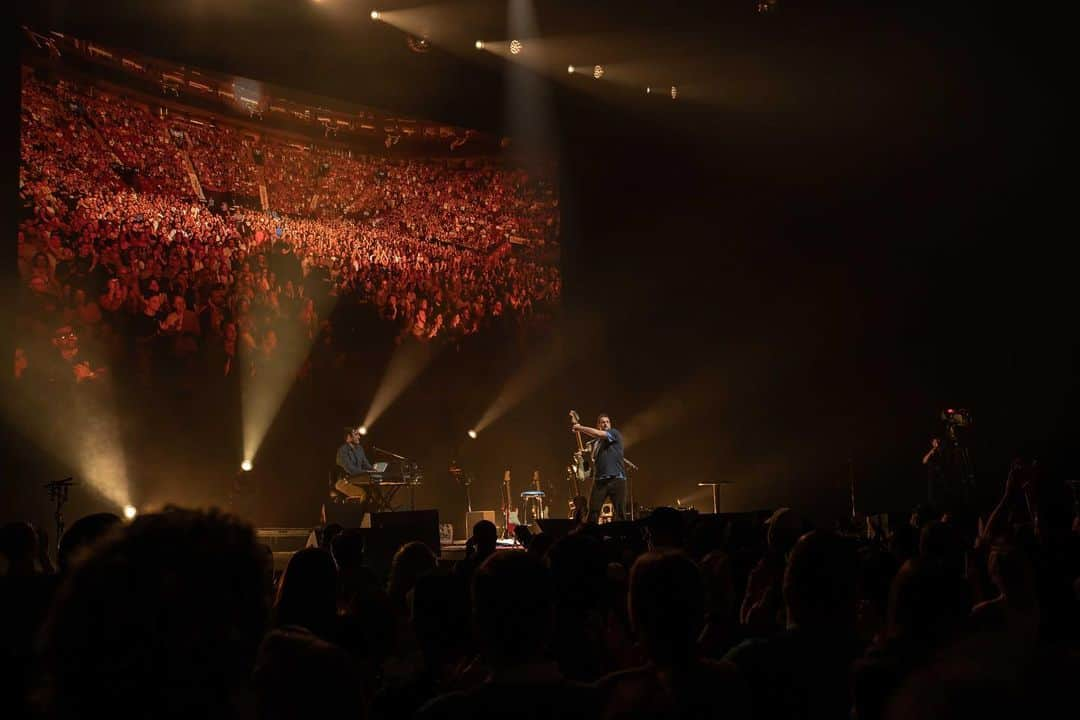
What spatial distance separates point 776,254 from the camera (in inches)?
687

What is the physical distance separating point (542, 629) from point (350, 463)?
40.5ft

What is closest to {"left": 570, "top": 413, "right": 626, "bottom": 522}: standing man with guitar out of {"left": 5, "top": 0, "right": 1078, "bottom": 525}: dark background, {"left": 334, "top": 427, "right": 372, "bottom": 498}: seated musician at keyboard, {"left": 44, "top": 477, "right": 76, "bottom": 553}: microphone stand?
{"left": 334, "top": 427, "right": 372, "bottom": 498}: seated musician at keyboard

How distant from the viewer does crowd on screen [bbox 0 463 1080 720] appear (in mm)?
985

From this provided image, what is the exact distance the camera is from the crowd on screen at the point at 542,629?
0.99m

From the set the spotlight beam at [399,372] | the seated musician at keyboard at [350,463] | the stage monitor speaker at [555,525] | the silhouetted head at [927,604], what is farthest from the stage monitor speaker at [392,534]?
the spotlight beam at [399,372]

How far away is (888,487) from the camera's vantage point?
1616 cm

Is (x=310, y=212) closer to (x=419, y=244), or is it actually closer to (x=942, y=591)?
(x=419, y=244)

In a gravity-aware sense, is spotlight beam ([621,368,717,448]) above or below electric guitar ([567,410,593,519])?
above

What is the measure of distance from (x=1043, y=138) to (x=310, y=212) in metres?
11.4

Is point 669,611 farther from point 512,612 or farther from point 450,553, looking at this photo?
point 450,553

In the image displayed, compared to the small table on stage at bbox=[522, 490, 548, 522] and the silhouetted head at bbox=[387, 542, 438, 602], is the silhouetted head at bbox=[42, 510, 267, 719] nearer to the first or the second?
the silhouetted head at bbox=[387, 542, 438, 602]

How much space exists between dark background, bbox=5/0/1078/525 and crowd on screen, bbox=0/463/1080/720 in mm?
11108

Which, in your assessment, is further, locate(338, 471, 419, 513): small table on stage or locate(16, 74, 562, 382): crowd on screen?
locate(338, 471, 419, 513): small table on stage

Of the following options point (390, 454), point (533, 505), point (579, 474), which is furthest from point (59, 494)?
point (533, 505)
